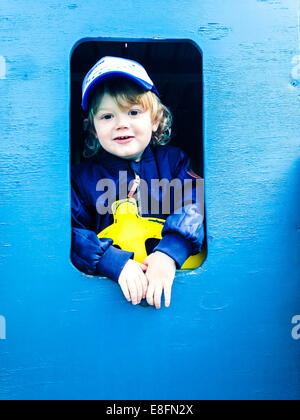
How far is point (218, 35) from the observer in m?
1.34

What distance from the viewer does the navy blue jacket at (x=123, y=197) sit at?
126cm

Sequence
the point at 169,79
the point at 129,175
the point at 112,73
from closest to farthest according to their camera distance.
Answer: the point at 112,73 < the point at 129,175 < the point at 169,79

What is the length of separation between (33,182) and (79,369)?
0.46 m

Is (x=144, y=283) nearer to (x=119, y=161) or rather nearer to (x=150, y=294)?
(x=150, y=294)

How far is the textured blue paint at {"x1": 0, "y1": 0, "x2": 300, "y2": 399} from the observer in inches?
48.8

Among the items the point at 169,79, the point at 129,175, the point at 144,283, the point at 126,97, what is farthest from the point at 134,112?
the point at 169,79

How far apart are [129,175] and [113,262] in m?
0.31

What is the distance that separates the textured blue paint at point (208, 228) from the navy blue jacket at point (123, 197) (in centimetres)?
4

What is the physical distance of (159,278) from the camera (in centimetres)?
122

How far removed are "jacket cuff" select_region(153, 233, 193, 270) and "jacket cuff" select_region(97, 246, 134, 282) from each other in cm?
8

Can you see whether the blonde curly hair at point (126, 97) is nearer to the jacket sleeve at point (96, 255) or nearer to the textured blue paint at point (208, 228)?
the textured blue paint at point (208, 228)

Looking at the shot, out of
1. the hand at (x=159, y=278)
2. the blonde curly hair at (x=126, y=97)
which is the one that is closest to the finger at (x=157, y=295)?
the hand at (x=159, y=278)

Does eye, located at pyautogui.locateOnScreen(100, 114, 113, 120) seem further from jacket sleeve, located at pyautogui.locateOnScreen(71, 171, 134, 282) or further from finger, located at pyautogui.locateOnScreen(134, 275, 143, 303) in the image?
finger, located at pyautogui.locateOnScreen(134, 275, 143, 303)
